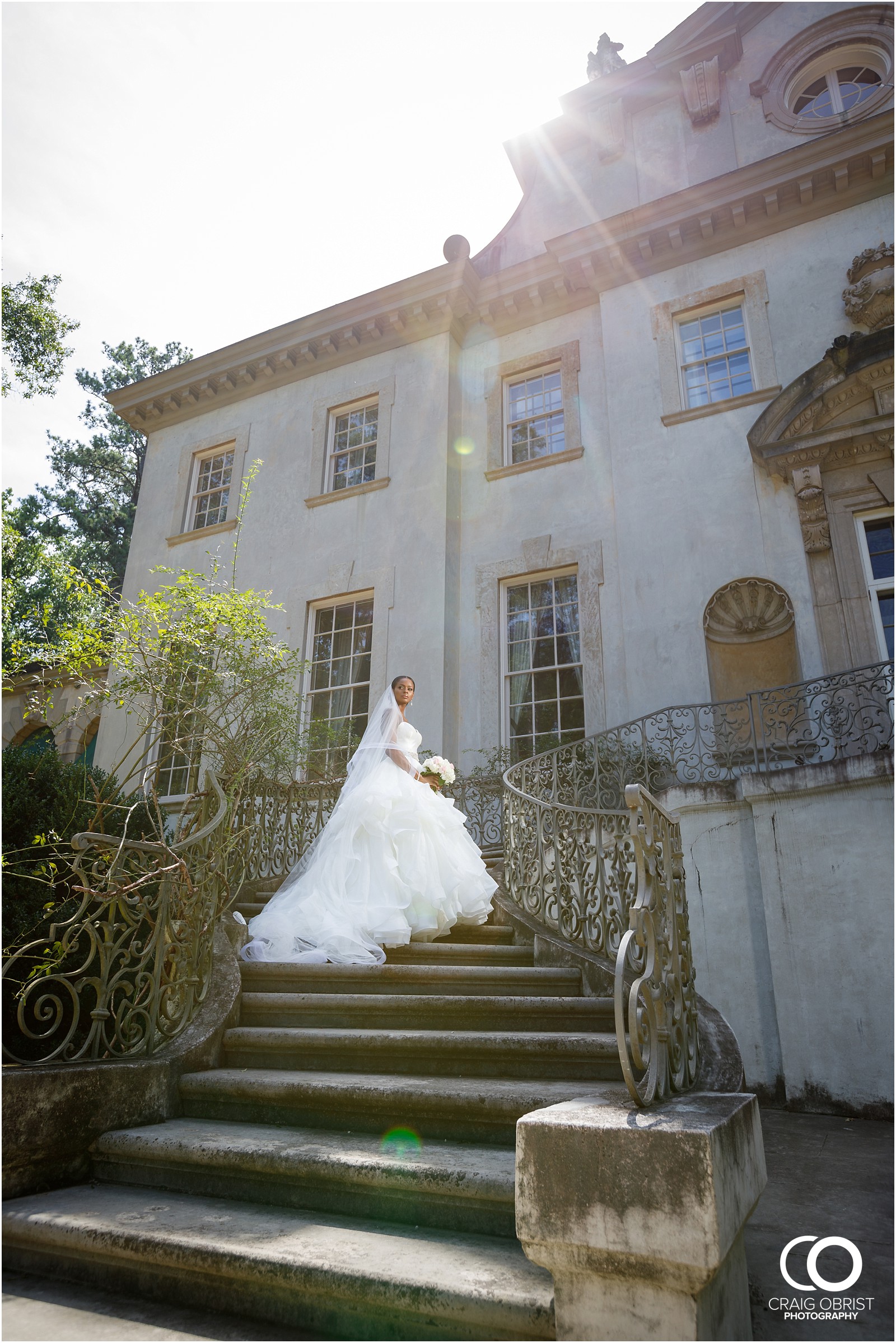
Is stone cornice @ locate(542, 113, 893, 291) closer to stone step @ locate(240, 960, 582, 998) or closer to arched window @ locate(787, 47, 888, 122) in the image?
arched window @ locate(787, 47, 888, 122)

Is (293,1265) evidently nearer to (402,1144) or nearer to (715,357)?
(402,1144)

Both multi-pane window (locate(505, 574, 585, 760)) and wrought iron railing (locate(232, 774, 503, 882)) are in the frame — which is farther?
multi-pane window (locate(505, 574, 585, 760))

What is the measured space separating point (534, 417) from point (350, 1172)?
11025mm

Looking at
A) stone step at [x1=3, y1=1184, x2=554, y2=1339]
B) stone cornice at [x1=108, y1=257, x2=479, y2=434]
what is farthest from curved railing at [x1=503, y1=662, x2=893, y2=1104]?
stone cornice at [x1=108, y1=257, x2=479, y2=434]

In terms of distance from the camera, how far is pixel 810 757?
8281 millimetres

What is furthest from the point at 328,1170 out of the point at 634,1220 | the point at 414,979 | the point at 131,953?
the point at 414,979

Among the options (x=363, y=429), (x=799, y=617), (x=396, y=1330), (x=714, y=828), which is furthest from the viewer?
(x=363, y=429)

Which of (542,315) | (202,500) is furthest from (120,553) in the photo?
(542,315)

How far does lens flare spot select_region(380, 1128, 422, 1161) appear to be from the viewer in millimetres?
3080

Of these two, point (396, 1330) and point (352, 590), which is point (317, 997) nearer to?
point (396, 1330)

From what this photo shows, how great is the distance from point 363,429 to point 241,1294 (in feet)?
41.0

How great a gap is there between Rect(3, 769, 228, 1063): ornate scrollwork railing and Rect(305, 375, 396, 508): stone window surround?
8.22 metres

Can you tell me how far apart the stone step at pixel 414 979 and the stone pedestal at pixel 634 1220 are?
98.8 inches

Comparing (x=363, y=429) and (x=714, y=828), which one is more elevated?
(x=363, y=429)
